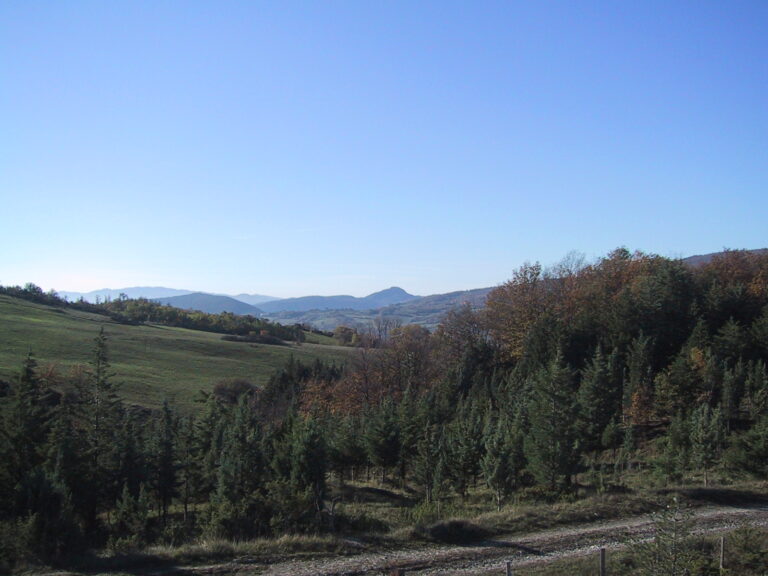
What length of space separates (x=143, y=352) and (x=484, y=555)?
8962 centimetres

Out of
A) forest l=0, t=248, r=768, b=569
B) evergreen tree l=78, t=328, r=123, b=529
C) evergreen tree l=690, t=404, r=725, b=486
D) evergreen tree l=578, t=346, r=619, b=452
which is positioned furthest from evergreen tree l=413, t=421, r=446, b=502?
evergreen tree l=78, t=328, r=123, b=529

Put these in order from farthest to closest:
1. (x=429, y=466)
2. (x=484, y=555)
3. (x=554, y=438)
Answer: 1. (x=429, y=466)
2. (x=554, y=438)
3. (x=484, y=555)

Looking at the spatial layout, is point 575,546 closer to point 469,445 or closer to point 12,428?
point 469,445

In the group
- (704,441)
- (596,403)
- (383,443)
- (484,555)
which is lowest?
(383,443)

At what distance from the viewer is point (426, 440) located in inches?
1120

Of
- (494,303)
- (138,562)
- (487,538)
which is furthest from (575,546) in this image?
(494,303)

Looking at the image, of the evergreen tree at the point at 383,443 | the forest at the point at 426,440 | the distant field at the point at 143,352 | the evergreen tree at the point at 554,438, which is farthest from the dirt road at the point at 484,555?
the distant field at the point at 143,352

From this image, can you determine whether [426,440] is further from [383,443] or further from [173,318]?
[173,318]

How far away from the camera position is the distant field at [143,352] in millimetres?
70812

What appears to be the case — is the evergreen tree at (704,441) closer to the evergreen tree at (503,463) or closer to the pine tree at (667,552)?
the evergreen tree at (503,463)

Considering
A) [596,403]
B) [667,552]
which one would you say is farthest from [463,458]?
[667,552]

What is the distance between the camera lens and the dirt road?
559 inches

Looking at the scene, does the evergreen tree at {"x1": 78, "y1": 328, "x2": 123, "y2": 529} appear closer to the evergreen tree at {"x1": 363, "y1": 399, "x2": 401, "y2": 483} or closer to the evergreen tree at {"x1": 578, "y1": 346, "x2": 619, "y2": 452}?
the evergreen tree at {"x1": 363, "y1": 399, "x2": 401, "y2": 483}

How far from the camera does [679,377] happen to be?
38.3 m
